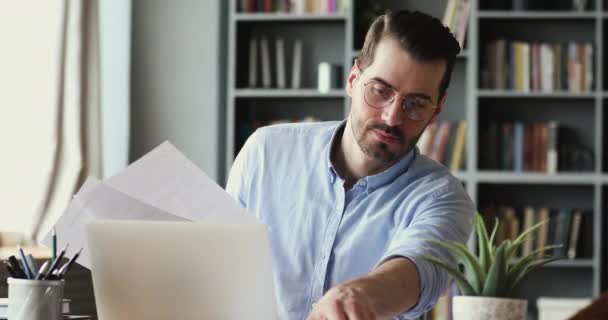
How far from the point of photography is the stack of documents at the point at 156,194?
1.34m

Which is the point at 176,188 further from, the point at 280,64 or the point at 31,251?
the point at 280,64

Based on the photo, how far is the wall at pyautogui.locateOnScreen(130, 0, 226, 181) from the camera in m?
4.79

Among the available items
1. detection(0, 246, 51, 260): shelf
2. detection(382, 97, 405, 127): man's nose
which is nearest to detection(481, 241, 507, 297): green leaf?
detection(382, 97, 405, 127): man's nose

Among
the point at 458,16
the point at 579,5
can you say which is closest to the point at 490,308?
the point at 458,16

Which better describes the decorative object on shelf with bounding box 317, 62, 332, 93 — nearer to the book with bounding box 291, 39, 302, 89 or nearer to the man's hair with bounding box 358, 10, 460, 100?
the book with bounding box 291, 39, 302, 89

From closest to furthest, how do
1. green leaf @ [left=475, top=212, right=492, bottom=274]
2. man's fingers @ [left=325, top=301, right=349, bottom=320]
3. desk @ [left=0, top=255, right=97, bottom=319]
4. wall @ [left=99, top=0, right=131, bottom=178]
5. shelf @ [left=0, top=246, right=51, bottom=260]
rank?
man's fingers @ [left=325, top=301, right=349, bottom=320] → green leaf @ [left=475, top=212, right=492, bottom=274] → desk @ [left=0, top=255, right=97, bottom=319] → shelf @ [left=0, top=246, right=51, bottom=260] → wall @ [left=99, top=0, right=131, bottom=178]

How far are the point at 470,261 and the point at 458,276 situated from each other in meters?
0.06

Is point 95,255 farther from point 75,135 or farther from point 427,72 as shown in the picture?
point 75,135

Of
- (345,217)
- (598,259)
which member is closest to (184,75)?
(598,259)

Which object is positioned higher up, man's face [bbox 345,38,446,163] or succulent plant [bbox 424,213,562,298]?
man's face [bbox 345,38,446,163]

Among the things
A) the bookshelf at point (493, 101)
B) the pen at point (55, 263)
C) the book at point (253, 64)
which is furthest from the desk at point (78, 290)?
the book at point (253, 64)

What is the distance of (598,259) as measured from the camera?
4.59 metres

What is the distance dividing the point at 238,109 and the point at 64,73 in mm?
1099

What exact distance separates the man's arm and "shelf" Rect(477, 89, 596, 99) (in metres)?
3.26
